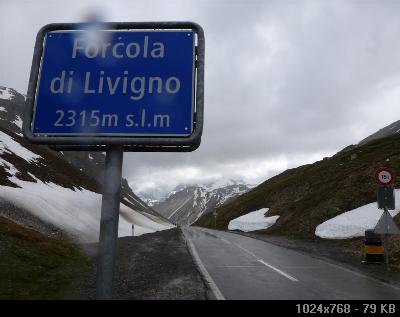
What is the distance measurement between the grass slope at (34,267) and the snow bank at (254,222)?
1346 inches

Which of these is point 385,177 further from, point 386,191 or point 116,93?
point 116,93

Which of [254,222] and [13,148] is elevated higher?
[13,148]

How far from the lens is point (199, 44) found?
3.12 metres

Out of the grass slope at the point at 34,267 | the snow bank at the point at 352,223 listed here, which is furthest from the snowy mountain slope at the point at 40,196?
the snow bank at the point at 352,223

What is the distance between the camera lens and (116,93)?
2.95m

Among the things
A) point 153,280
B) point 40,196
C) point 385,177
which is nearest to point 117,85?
point 153,280

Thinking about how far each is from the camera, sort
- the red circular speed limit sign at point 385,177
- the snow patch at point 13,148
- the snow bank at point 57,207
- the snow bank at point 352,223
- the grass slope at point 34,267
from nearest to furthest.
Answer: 1. the grass slope at point 34,267
2. the red circular speed limit sign at point 385,177
3. the snow bank at point 352,223
4. the snow bank at point 57,207
5. the snow patch at point 13,148

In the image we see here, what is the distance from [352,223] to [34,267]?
2395 centimetres

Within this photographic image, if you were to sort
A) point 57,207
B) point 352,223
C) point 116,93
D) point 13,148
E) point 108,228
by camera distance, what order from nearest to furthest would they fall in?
point 108,228 < point 116,93 < point 352,223 < point 57,207 < point 13,148

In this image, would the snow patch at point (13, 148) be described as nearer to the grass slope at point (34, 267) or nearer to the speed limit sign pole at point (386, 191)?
the grass slope at point (34, 267)

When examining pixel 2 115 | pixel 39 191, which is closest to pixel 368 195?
pixel 39 191

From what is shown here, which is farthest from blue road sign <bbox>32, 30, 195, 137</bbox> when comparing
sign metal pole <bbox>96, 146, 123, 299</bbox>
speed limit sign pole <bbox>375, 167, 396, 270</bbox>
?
speed limit sign pole <bbox>375, 167, 396, 270</bbox>

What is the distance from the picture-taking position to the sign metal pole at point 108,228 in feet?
8.75
